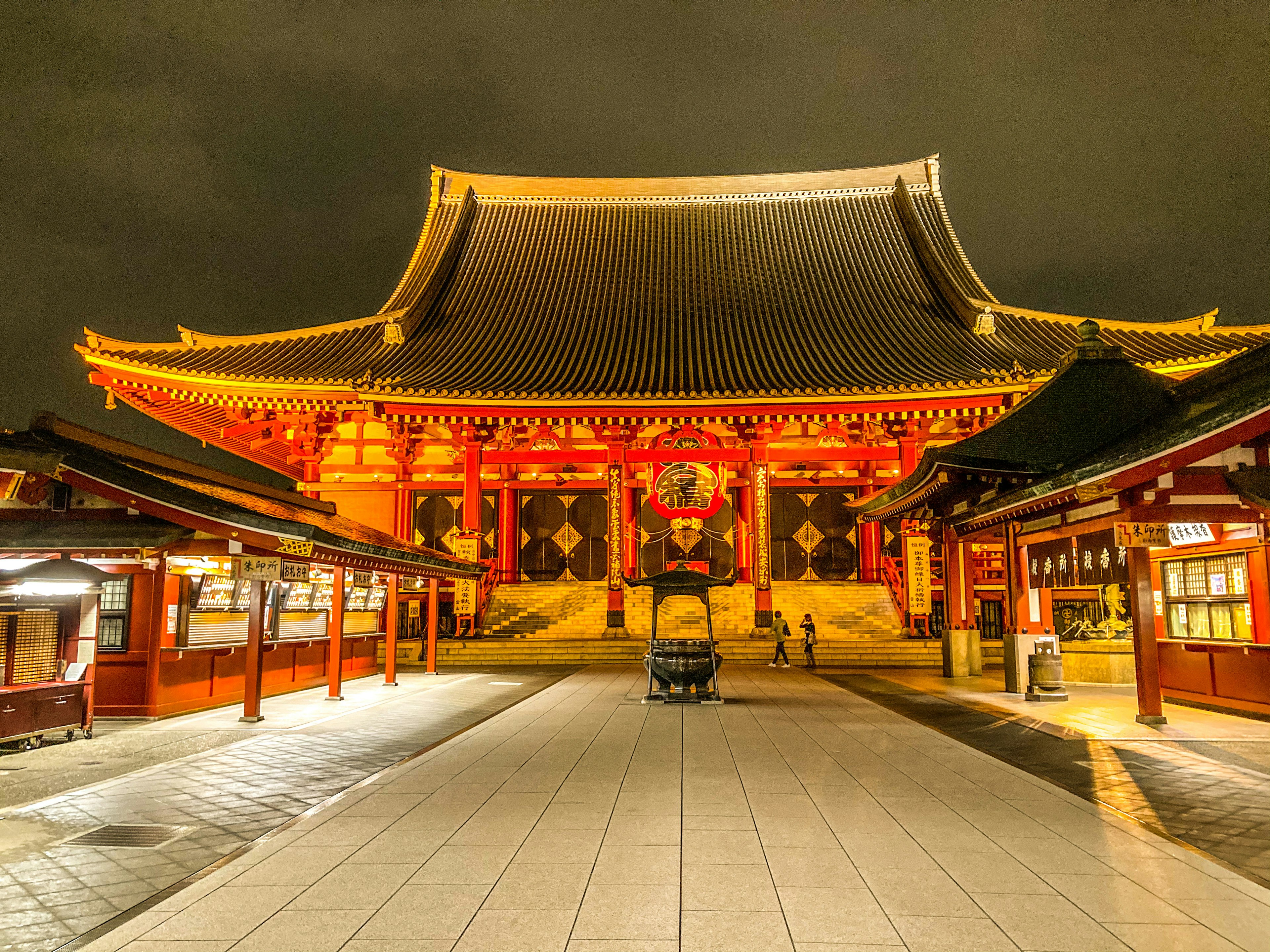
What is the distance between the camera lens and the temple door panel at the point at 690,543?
23375 millimetres

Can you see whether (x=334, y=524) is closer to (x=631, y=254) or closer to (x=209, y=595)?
(x=209, y=595)

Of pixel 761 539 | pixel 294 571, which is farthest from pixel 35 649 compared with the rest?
pixel 761 539

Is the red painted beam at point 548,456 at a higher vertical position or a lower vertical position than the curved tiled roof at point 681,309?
lower

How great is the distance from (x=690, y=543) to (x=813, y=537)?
3.43m

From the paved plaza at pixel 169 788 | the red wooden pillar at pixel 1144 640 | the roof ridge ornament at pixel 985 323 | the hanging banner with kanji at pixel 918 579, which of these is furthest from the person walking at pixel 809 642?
the roof ridge ornament at pixel 985 323

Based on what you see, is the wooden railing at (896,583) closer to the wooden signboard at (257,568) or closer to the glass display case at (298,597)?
the glass display case at (298,597)

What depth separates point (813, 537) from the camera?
23500 millimetres

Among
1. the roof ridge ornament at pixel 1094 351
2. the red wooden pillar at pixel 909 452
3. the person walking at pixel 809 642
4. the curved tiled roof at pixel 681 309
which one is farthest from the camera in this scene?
the red wooden pillar at pixel 909 452

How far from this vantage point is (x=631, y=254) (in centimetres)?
2592

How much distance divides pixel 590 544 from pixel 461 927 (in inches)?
785

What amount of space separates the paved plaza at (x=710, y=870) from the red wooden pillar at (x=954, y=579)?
7.64 metres

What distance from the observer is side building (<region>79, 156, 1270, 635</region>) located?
60.8ft

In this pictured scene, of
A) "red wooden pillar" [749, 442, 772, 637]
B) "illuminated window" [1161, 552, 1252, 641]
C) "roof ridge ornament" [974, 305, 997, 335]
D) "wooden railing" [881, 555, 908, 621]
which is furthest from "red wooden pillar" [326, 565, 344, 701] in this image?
"roof ridge ornament" [974, 305, 997, 335]

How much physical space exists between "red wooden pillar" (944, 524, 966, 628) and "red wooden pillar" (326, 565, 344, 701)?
31.9 ft
